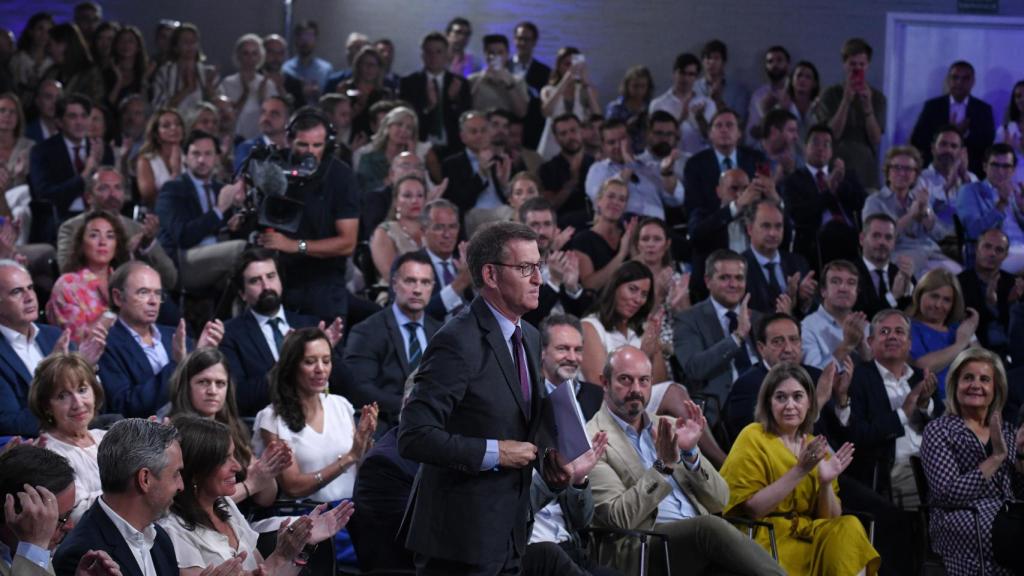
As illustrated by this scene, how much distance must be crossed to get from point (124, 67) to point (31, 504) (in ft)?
21.9

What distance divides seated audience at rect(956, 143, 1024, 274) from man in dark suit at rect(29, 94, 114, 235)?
526 cm

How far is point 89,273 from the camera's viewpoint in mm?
6281

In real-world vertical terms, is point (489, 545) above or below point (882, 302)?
above

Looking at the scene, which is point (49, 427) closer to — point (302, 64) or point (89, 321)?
point (89, 321)

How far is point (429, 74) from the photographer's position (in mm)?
10117

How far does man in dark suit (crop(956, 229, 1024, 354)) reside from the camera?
25.4 ft

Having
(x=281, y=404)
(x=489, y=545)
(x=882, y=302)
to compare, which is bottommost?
(x=882, y=302)

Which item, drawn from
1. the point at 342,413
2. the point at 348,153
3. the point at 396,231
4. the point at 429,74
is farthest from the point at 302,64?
the point at 342,413

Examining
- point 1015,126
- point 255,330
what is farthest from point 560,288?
point 1015,126

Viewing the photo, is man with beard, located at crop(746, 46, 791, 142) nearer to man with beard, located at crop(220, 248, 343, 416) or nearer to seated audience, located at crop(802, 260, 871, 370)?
seated audience, located at crop(802, 260, 871, 370)

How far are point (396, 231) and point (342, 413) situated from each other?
2267mm

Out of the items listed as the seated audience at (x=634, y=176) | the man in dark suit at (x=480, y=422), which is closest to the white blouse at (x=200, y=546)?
the man in dark suit at (x=480, y=422)

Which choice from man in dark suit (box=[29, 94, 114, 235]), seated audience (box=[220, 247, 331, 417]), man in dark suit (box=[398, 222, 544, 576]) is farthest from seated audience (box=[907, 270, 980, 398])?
man in dark suit (box=[29, 94, 114, 235])

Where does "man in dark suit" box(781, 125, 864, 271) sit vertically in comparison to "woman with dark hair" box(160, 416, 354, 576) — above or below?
below
